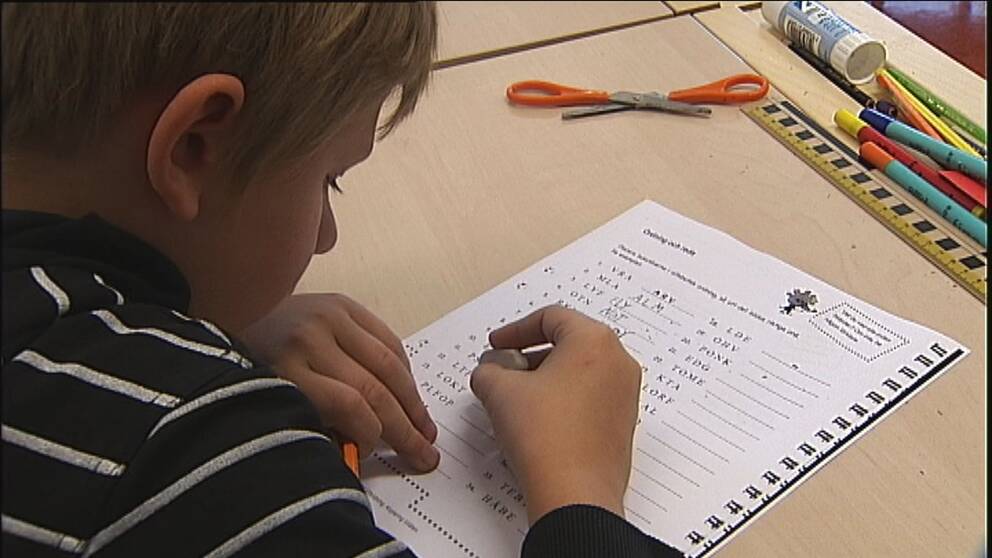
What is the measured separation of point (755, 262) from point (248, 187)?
0.43m

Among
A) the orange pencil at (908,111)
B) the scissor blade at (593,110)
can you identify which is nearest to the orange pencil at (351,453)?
the scissor blade at (593,110)

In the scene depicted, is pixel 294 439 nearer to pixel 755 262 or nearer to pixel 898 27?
pixel 755 262

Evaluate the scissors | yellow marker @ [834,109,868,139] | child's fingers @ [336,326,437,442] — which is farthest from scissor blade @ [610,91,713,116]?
child's fingers @ [336,326,437,442]

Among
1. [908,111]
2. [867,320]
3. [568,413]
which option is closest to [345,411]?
[568,413]

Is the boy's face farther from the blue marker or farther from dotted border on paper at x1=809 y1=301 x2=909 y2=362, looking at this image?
the blue marker

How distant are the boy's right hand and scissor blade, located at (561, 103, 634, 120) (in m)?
0.30

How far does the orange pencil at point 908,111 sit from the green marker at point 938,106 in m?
0.01

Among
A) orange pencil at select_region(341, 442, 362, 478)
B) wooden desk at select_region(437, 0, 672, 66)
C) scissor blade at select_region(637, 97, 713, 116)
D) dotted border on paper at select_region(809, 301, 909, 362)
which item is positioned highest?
wooden desk at select_region(437, 0, 672, 66)

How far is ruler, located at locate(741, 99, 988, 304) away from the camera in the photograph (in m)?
0.80

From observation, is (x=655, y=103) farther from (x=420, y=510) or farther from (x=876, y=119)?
(x=420, y=510)

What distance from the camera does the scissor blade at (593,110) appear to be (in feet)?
3.24

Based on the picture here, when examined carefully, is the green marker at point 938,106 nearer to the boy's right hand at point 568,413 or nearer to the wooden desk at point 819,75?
the wooden desk at point 819,75

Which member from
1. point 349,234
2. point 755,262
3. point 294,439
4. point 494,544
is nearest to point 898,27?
point 755,262

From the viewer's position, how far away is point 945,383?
2.31 ft
